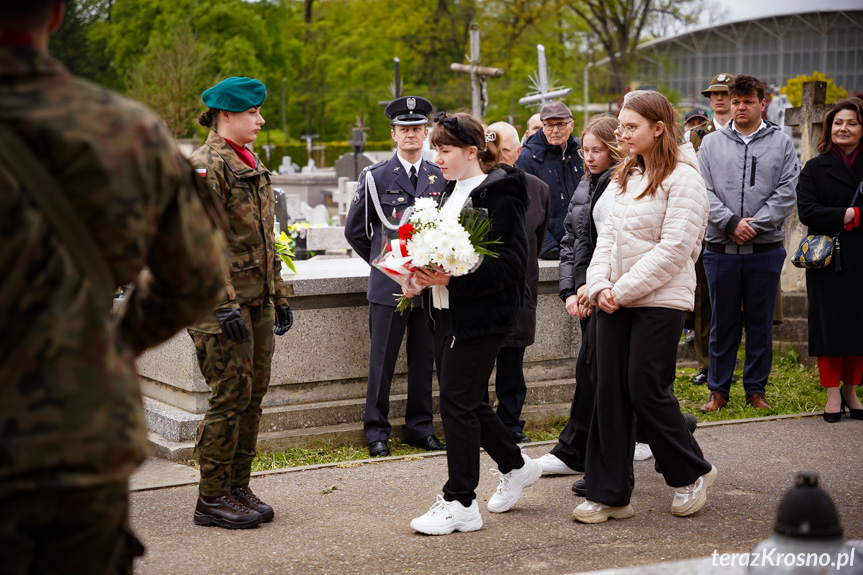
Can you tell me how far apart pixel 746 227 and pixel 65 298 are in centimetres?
624

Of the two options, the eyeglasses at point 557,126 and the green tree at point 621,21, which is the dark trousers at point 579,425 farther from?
the green tree at point 621,21

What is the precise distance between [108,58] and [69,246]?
55210 millimetres

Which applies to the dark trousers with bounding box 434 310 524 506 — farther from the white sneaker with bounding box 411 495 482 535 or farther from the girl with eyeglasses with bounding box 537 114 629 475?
the girl with eyeglasses with bounding box 537 114 629 475

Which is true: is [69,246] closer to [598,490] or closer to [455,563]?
[455,563]

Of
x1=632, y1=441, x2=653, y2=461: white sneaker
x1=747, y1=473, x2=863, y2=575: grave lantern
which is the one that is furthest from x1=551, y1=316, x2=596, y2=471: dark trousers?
x1=747, y1=473, x2=863, y2=575: grave lantern

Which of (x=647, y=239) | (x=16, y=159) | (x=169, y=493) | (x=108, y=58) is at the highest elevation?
(x=108, y=58)

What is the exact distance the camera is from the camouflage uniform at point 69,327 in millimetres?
2008

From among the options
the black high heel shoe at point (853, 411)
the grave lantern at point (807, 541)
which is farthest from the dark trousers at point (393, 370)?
the grave lantern at point (807, 541)

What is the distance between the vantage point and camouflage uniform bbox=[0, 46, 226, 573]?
201 centimetres

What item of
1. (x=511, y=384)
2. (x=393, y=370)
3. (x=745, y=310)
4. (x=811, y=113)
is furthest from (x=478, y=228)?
(x=811, y=113)

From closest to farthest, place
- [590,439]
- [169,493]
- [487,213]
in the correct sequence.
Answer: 1. [487,213]
2. [590,439]
3. [169,493]

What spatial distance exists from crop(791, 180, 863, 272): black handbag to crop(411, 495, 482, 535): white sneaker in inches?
145

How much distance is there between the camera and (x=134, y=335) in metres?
2.45

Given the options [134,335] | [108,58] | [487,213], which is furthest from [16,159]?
[108,58]
